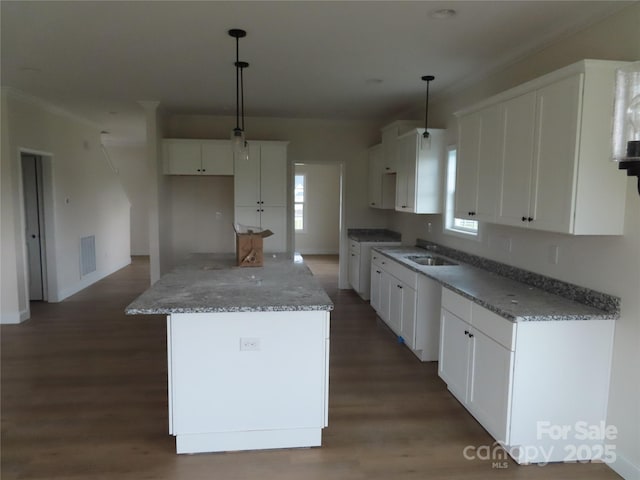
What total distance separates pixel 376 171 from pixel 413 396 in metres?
3.72

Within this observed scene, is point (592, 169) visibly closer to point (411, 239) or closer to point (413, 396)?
point (413, 396)

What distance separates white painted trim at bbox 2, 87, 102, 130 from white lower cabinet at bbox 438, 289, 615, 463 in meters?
5.34

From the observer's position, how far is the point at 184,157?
234 inches

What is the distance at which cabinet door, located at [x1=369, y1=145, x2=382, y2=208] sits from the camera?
20.2ft

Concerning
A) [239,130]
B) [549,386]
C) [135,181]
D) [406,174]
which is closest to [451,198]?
[406,174]

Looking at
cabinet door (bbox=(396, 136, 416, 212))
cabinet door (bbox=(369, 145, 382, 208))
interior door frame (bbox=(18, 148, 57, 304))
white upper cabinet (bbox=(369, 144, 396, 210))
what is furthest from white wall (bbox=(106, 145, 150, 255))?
cabinet door (bbox=(396, 136, 416, 212))

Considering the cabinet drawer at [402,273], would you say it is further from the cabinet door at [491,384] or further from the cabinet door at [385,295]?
the cabinet door at [491,384]

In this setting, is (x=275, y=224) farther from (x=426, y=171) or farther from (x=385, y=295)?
(x=426, y=171)

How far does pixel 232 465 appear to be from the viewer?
243 centimetres

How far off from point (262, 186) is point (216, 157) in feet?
2.43

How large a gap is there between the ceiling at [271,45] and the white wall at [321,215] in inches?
232

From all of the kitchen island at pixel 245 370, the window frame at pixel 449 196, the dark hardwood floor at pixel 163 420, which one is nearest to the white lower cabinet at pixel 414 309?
the dark hardwood floor at pixel 163 420

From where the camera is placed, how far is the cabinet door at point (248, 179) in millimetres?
6035

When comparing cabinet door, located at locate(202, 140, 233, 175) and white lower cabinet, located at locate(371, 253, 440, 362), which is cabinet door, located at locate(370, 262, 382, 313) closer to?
white lower cabinet, located at locate(371, 253, 440, 362)
